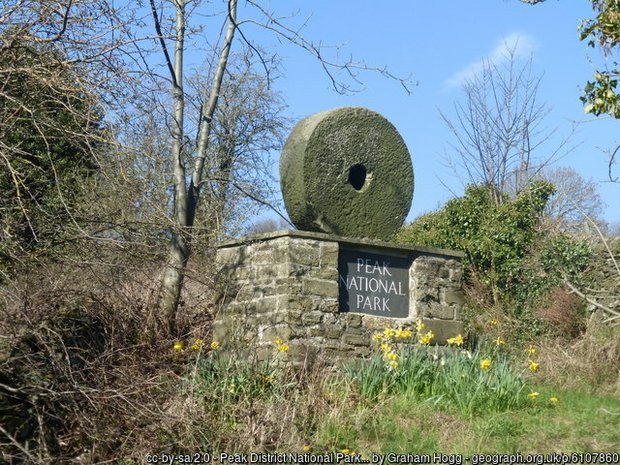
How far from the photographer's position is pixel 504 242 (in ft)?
39.4

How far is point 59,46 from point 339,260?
3013 mm

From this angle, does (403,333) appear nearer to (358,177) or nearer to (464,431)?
(464,431)

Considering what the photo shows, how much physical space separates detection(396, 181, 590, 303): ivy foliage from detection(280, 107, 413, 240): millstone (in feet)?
10.1

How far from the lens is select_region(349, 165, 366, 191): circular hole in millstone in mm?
8461

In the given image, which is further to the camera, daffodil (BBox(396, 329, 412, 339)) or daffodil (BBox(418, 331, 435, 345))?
daffodil (BBox(418, 331, 435, 345))

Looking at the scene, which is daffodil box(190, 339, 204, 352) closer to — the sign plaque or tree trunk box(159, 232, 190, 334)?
tree trunk box(159, 232, 190, 334)

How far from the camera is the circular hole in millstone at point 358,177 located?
846cm

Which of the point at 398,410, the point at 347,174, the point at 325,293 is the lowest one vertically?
the point at 398,410

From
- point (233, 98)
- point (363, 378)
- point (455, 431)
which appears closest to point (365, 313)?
point (363, 378)

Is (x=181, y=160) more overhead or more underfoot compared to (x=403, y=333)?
more overhead

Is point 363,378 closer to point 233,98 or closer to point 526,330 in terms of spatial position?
point 526,330

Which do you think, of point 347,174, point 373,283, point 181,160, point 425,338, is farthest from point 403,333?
point 181,160

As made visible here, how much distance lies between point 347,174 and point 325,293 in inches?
47.6

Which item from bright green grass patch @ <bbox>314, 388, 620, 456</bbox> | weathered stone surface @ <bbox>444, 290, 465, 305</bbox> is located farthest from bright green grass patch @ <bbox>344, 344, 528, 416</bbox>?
weathered stone surface @ <bbox>444, 290, 465, 305</bbox>
